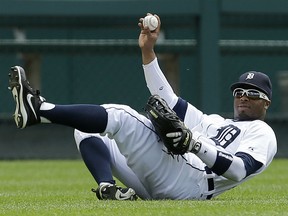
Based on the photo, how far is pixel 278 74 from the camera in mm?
12820

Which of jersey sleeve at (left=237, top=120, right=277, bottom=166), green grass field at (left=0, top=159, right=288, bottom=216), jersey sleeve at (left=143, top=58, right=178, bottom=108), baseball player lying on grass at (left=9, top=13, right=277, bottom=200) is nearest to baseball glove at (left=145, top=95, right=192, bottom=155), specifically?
baseball player lying on grass at (left=9, top=13, right=277, bottom=200)

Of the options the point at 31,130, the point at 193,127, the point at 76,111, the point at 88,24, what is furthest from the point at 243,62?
the point at 76,111

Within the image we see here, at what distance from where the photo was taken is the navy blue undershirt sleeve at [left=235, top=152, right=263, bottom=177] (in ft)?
15.3

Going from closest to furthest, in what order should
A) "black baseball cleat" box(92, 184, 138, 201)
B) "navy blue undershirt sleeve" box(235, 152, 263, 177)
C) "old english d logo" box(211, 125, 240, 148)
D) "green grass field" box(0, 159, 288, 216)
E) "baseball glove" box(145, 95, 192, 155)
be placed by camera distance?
"green grass field" box(0, 159, 288, 216) → "baseball glove" box(145, 95, 192, 155) → "navy blue undershirt sleeve" box(235, 152, 263, 177) → "black baseball cleat" box(92, 184, 138, 201) → "old english d logo" box(211, 125, 240, 148)

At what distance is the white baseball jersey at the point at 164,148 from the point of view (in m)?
4.71

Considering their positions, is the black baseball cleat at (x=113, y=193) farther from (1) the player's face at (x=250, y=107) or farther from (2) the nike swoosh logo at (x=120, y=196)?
(1) the player's face at (x=250, y=107)

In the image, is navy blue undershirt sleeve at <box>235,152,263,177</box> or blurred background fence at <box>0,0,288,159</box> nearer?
navy blue undershirt sleeve at <box>235,152,263,177</box>

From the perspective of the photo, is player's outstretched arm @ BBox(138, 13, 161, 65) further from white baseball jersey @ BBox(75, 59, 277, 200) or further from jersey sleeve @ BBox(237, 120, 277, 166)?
jersey sleeve @ BBox(237, 120, 277, 166)

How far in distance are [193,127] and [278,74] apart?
774 cm

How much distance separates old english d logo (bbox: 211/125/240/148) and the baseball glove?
18.1 inches

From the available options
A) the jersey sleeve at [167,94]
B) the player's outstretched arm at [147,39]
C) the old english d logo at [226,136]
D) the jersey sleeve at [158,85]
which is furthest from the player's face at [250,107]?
the player's outstretched arm at [147,39]

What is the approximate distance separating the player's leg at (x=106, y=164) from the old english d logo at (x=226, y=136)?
1.60ft

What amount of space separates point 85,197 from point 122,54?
18.3 ft

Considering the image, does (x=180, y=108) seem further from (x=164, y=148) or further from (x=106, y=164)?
(x=106, y=164)
